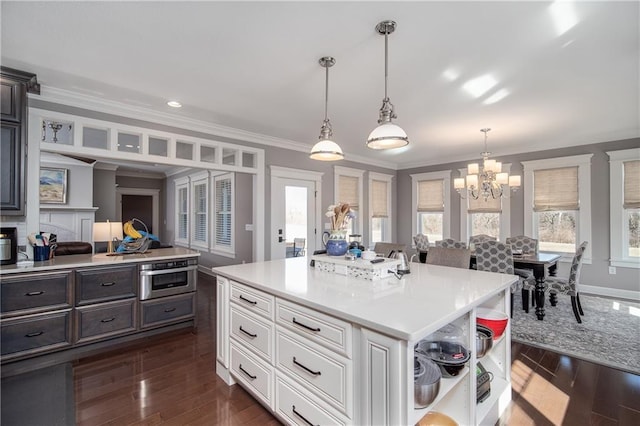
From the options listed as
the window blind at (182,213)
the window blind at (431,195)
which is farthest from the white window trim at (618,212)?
the window blind at (182,213)

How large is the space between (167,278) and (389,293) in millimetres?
2677

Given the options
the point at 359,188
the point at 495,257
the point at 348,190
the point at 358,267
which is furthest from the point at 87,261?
the point at 359,188

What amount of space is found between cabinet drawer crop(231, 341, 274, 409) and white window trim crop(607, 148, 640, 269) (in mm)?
5691

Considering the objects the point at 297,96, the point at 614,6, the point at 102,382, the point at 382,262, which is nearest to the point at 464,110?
the point at 614,6

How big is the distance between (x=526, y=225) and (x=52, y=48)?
686cm

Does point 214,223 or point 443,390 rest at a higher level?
point 214,223

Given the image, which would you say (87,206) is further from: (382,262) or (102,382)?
(382,262)

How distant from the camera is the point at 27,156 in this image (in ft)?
Result: 9.08

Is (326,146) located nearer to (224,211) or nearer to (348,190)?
(348,190)

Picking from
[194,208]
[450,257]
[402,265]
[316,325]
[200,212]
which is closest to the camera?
[316,325]

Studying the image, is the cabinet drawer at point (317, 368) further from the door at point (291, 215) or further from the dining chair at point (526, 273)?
the dining chair at point (526, 273)

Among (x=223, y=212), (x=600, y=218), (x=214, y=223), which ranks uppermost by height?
(x=223, y=212)

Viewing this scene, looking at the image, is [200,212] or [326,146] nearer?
[326,146]

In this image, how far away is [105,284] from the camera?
2.94 m
